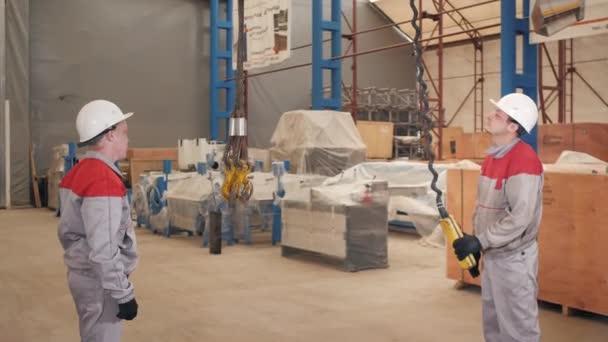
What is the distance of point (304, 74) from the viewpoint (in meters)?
A: 21.3

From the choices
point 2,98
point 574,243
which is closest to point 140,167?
point 2,98

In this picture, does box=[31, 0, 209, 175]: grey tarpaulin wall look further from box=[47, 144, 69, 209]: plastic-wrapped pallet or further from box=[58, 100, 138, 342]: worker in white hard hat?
box=[58, 100, 138, 342]: worker in white hard hat

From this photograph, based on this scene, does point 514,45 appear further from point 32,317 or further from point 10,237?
point 10,237

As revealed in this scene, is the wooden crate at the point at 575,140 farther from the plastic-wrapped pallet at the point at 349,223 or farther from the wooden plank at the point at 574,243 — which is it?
the wooden plank at the point at 574,243

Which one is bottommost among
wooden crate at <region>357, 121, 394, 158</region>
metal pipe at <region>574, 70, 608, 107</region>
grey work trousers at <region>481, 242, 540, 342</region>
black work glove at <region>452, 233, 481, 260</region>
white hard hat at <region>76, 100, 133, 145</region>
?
grey work trousers at <region>481, 242, 540, 342</region>

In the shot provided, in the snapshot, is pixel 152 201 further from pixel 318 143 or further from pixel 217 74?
pixel 217 74

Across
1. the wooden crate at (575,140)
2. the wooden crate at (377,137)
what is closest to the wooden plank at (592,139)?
the wooden crate at (575,140)

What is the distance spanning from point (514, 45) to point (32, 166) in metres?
13.2

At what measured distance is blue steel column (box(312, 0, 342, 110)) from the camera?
1428cm

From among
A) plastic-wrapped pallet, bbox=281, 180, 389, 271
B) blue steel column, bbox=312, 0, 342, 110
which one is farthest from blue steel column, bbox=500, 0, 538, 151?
blue steel column, bbox=312, 0, 342, 110

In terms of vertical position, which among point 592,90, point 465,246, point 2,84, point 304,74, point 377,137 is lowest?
point 465,246

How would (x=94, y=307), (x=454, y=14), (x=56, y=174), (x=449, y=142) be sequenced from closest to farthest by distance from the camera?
1. (x=94, y=307)
2. (x=56, y=174)
3. (x=449, y=142)
4. (x=454, y=14)

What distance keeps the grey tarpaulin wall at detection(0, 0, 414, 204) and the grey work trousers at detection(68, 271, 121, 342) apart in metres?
14.6

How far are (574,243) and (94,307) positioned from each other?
13.5 feet
